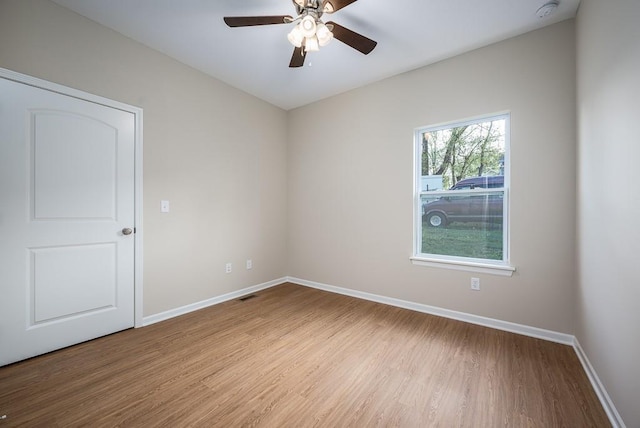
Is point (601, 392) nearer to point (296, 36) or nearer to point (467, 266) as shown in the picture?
point (467, 266)

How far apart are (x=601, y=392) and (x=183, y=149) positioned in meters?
3.95

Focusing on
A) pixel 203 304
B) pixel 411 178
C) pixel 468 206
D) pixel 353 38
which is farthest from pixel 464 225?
pixel 203 304

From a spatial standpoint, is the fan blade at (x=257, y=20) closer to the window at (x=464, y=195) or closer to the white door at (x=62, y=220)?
the white door at (x=62, y=220)

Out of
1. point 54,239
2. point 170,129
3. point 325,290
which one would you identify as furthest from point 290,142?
point 54,239

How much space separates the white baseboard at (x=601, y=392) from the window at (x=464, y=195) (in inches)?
29.4

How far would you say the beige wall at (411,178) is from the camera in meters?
2.23

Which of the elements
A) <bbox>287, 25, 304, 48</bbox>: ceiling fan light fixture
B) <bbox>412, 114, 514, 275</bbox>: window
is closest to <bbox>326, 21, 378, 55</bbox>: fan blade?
<bbox>287, 25, 304, 48</bbox>: ceiling fan light fixture

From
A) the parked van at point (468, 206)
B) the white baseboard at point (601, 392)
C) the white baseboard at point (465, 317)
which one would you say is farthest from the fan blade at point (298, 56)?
the white baseboard at point (601, 392)

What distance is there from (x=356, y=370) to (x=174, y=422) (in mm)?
1172

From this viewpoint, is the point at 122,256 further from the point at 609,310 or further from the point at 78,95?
the point at 609,310

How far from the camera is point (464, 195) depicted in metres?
2.76

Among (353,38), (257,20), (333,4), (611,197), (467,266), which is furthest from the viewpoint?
(467,266)

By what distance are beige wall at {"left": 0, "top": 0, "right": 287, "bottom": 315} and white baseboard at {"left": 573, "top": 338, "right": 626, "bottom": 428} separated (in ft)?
11.2

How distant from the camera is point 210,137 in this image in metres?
3.14
